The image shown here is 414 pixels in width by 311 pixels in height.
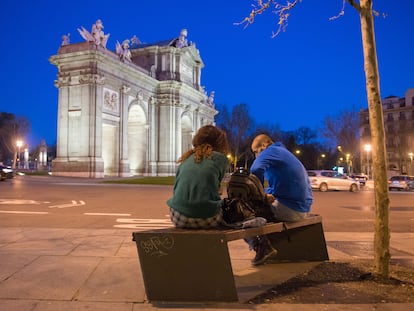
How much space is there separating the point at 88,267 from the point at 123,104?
145ft

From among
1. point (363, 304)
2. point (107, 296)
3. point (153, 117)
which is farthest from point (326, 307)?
point (153, 117)

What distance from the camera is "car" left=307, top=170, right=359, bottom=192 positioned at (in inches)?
1117

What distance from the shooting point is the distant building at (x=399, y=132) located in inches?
2778

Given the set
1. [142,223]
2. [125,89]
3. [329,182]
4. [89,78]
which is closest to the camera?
[142,223]

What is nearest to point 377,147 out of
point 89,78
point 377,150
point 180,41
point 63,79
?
point 377,150

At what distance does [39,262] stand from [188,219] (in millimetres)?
2591

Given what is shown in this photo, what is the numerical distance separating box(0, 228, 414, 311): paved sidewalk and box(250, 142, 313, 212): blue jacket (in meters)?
0.92

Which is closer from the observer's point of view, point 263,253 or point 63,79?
point 263,253

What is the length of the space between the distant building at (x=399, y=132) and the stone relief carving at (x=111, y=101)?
42923mm

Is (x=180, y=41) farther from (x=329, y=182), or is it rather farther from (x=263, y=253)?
(x=263, y=253)

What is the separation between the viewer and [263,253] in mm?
5441

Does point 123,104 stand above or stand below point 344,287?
above

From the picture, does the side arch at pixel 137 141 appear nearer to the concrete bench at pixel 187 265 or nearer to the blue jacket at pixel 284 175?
the blue jacket at pixel 284 175

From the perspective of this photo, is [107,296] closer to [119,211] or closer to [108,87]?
[119,211]
